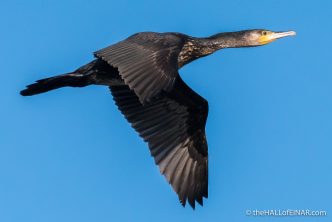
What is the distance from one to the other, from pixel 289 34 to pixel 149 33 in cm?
232

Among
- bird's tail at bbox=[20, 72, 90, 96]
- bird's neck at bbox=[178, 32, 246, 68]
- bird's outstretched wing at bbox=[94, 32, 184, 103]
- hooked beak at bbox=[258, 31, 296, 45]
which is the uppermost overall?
hooked beak at bbox=[258, 31, 296, 45]

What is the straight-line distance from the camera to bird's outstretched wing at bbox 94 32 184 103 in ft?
39.5

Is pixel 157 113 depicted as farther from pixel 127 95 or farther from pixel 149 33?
pixel 149 33

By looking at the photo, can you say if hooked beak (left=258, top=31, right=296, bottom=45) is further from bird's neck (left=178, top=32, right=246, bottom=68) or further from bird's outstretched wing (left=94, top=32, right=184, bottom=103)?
bird's outstretched wing (left=94, top=32, right=184, bottom=103)

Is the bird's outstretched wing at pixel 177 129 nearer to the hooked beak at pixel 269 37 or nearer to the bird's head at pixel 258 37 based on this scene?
the bird's head at pixel 258 37

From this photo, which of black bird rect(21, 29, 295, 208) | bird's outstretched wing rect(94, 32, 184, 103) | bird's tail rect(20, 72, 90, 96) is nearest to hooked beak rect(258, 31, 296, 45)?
black bird rect(21, 29, 295, 208)

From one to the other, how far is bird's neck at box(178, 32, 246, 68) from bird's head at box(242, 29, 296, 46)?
85 mm

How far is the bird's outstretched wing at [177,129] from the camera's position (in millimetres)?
14641

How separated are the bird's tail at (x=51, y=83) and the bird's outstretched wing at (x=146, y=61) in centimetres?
122

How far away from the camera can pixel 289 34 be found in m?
14.3

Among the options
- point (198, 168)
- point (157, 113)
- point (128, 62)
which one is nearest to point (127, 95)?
point (157, 113)

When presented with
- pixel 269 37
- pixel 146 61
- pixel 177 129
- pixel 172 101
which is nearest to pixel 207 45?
pixel 269 37

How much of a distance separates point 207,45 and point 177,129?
1.68 metres

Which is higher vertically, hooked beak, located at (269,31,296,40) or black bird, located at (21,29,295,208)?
hooked beak, located at (269,31,296,40)
